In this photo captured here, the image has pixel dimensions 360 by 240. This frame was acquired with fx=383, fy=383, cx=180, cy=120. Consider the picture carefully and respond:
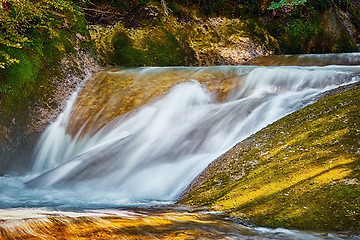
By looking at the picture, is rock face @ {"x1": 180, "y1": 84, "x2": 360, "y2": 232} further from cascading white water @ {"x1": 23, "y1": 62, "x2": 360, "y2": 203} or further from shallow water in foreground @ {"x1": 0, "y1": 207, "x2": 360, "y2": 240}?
cascading white water @ {"x1": 23, "y1": 62, "x2": 360, "y2": 203}

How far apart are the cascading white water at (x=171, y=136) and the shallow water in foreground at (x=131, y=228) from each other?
2.05 m

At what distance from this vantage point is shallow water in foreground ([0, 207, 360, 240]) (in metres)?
2.38

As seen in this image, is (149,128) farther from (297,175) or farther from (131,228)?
(131,228)

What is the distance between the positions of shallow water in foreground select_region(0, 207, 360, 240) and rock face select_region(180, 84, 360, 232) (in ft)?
0.86

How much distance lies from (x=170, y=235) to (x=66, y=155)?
15.5 ft

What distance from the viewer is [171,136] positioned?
6.59 metres

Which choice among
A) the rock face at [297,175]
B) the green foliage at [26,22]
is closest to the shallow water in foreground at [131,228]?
the rock face at [297,175]

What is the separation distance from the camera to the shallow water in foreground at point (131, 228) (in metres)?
2.38

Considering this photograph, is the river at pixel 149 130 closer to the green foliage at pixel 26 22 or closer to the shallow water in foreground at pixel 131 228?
the shallow water in foreground at pixel 131 228

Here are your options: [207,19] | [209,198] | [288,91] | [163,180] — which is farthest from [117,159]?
[207,19]

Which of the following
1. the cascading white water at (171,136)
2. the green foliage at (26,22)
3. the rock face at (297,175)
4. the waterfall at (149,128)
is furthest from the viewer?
the green foliage at (26,22)

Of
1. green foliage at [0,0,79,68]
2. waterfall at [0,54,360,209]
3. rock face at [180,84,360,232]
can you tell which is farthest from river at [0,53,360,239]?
green foliage at [0,0,79,68]

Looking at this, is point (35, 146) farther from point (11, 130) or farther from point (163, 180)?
point (163, 180)

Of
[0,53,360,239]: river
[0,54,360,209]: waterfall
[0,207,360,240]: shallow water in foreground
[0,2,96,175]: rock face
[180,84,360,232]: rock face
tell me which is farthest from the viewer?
[0,2,96,175]: rock face
